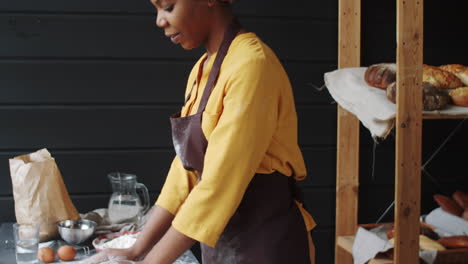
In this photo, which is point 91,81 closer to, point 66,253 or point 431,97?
point 66,253

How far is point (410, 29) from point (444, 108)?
1.05ft

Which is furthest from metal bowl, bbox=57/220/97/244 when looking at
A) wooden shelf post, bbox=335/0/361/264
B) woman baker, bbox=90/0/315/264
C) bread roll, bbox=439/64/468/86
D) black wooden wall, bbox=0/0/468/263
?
bread roll, bbox=439/64/468/86

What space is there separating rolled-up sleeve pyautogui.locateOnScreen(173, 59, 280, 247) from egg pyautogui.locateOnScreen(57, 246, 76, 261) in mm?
591

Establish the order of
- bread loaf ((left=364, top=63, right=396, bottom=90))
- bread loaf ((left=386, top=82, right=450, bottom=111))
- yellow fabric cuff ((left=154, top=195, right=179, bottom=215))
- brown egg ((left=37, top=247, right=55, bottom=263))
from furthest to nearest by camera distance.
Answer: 1. bread loaf ((left=364, top=63, right=396, bottom=90))
2. bread loaf ((left=386, top=82, right=450, bottom=111))
3. brown egg ((left=37, top=247, right=55, bottom=263))
4. yellow fabric cuff ((left=154, top=195, right=179, bottom=215))

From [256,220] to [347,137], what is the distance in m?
0.96

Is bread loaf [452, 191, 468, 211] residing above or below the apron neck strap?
below

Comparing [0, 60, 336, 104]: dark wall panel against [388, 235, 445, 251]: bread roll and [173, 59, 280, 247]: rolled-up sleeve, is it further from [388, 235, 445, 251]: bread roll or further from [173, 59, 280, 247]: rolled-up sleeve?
[173, 59, 280, 247]: rolled-up sleeve

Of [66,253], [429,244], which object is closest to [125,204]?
[66,253]

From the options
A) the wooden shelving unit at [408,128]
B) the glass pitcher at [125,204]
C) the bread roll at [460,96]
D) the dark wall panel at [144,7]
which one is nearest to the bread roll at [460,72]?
the bread roll at [460,96]

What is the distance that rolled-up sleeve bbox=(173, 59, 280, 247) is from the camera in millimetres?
1090

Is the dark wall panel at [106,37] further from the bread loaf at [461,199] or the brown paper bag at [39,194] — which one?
the bread loaf at [461,199]

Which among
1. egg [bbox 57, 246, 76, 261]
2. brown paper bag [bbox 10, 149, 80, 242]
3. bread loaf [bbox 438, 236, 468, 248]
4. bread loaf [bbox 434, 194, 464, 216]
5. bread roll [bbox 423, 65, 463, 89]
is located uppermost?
bread roll [bbox 423, 65, 463, 89]

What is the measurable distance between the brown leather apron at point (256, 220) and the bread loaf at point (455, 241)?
86 cm

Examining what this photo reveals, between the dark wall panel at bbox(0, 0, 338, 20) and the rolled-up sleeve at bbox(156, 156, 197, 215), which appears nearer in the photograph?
the rolled-up sleeve at bbox(156, 156, 197, 215)
